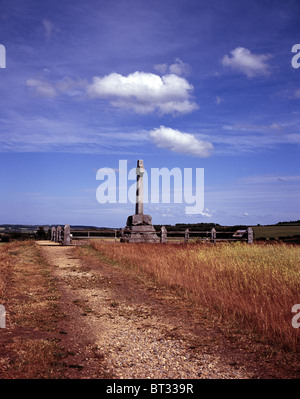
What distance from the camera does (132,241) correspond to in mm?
24781

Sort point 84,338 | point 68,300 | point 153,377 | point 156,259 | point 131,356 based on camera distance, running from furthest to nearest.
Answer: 1. point 156,259
2. point 68,300
3. point 84,338
4. point 131,356
5. point 153,377

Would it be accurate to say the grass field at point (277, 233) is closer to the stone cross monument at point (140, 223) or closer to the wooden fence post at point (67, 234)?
the stone cross monument at point (140, 223)

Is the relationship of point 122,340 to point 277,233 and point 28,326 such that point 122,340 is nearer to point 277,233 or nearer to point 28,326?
point 28,326

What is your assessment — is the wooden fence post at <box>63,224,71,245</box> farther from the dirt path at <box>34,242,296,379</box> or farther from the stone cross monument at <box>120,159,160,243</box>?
the dirt path at <box>34,242,296,379</box>

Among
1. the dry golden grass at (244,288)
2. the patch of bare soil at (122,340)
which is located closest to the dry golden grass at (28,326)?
the patch of bare soil at (122,340)

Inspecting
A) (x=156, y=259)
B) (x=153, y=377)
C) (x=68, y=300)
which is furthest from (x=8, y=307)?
(x=156, y=259)

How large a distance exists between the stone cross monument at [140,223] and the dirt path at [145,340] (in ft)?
52.0

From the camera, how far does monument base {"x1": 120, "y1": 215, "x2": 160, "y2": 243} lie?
981 inches

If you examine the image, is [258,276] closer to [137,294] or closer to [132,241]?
[137,294]

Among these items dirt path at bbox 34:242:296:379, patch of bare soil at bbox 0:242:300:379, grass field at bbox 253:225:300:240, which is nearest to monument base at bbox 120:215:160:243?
grass field at bbox 253:225:300:240

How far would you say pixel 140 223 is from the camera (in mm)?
25156

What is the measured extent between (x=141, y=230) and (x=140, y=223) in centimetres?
52

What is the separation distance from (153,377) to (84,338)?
1.71m

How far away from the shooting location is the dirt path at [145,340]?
165 inches
